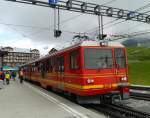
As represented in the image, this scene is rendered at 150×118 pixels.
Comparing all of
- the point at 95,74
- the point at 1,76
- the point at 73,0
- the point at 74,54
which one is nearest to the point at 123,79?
the point at 95,74

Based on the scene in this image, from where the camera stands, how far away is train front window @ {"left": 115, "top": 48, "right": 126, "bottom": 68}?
571 inches

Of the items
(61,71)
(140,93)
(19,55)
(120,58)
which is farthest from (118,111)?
(19,55)

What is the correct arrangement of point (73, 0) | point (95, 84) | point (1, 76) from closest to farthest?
1. point (95, 84)
2. point (73, 0)
3. point (1, 76)

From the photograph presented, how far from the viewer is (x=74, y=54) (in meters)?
14.5

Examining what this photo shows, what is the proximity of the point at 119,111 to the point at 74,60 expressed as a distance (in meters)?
3.23

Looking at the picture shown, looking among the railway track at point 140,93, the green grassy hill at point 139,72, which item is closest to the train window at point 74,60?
the railway track at point 140,93

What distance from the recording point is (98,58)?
14.0 metres

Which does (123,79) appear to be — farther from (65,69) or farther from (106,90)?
(65,69)

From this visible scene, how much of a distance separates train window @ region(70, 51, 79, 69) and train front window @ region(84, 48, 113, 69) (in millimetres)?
541

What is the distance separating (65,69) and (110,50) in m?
2.75

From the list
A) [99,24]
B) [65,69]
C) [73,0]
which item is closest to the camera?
[65,69]

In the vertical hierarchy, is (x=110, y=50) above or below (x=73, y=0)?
below

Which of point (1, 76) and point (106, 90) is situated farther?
point (1, 76)

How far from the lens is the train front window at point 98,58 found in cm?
1378
